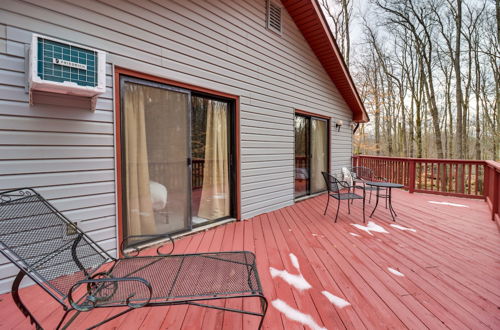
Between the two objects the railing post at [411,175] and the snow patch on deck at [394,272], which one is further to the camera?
the railing post at [411,175]

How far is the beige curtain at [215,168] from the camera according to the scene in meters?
3.50

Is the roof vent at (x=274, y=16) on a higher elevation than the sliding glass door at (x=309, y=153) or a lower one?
higher

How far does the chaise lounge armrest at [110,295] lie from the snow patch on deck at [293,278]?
1.14 meters

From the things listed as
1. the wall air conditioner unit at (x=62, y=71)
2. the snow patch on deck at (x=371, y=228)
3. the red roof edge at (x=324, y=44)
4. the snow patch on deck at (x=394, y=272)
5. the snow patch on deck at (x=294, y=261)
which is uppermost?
the red roof edge at (x=324, y=44)

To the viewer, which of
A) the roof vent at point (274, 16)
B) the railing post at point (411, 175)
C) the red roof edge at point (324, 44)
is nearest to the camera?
the roof vent at point (274, 16)

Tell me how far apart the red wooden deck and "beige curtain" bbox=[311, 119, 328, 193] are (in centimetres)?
194

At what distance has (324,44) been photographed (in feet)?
17.5

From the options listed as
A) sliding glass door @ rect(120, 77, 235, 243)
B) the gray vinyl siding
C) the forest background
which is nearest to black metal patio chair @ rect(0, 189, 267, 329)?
the gray vinyl siding

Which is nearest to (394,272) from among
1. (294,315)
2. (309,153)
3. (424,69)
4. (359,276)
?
(359,276)

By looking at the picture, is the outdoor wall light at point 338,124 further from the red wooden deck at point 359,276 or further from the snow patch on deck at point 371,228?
the snow patch on deck at point 371,228

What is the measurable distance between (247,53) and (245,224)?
2.78 metres

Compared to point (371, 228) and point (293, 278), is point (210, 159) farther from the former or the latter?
point (371, 228)

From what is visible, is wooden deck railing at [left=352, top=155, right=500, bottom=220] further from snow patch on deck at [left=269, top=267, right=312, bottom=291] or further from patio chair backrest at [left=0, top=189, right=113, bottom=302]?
patio chair backrest at [left=0, top=189, right=113, bottom=302]

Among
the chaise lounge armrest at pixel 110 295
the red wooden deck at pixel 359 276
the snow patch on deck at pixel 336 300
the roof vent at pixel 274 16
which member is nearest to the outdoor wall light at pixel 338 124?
the roof vent at pixel 274 16
